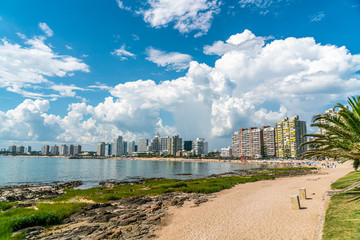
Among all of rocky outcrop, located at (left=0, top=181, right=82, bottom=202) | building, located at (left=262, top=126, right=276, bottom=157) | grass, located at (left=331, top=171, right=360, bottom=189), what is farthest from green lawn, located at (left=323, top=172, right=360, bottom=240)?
building, located at (left=262, top=126, right=276, bottom=157)

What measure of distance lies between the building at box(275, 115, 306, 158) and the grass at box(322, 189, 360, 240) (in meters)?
159

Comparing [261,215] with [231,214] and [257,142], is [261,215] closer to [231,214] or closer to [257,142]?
[231,214]

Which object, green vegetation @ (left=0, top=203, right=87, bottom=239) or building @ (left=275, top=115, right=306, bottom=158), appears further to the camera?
building @ (left=275, top=115, right=306, bottom=158)

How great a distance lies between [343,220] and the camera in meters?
10.3

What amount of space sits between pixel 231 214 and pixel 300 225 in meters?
5.24

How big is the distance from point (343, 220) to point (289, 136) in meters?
170

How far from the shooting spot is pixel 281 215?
1473 cm

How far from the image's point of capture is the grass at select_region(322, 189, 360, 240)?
344 inches

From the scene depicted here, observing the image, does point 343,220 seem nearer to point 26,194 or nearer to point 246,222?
point 246,222

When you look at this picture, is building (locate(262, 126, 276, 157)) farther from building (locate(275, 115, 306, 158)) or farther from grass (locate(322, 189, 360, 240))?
grass (locate(322, 189, 360, 240))

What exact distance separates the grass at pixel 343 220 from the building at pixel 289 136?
158758mm

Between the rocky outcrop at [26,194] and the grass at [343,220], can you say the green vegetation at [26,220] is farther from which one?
the grass at [343,220]

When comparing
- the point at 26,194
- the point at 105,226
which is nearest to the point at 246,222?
the point at 105,226

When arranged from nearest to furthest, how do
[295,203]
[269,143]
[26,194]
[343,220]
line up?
1. [343,220]
2. [295,203]
3. [26,194]
4. [269,143]
